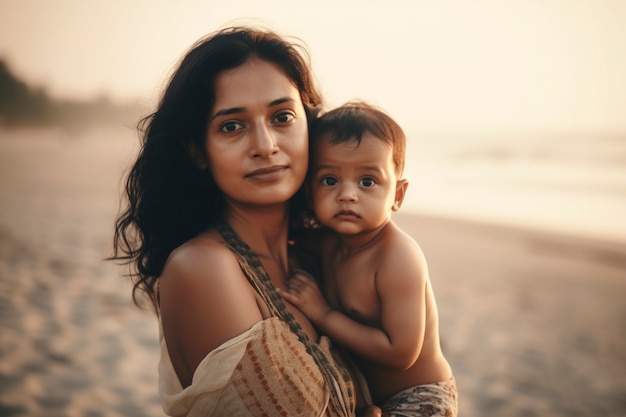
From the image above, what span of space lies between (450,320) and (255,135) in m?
5.32

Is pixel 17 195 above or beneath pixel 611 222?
above

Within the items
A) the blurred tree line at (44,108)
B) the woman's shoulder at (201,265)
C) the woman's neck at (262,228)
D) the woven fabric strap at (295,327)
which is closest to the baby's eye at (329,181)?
the woman's neck at (262,228)

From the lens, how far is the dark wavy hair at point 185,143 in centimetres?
206

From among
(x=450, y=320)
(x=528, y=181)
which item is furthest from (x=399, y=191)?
(x=528, y=181)

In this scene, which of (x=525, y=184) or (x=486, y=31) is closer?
(x=525, y=184)

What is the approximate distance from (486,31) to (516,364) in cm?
3698

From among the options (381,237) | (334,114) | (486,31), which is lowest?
(381,237)

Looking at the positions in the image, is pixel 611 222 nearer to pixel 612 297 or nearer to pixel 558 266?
pixel 558 266

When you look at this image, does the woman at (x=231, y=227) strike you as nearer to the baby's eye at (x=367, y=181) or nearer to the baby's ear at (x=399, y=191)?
the baby's eye at (x=367, y=181)

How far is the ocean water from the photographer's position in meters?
12.5

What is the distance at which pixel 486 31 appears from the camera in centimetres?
3862

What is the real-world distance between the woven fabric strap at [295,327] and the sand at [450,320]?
38.8 inches

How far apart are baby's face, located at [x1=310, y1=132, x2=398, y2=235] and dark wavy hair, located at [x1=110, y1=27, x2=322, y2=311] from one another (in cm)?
26

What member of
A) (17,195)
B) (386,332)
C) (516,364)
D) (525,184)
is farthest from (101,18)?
(386,332)
